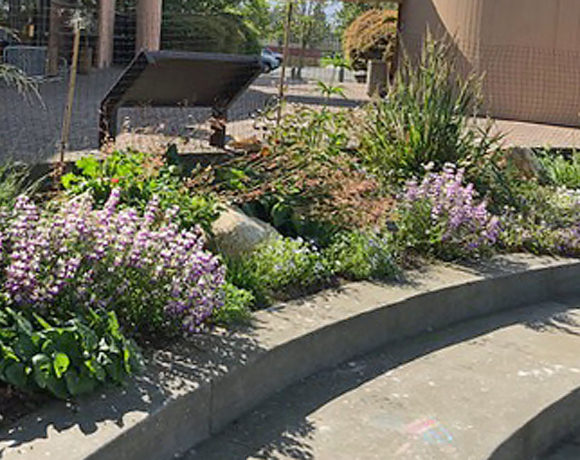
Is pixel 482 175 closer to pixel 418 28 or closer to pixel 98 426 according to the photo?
pixel 98 426

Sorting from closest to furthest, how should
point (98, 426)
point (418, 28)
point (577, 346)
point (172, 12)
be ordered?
point (98, 426) < point (577, 346) < point (418, 28) < point (172, 12)

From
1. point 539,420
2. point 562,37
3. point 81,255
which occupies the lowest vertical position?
point 539,420

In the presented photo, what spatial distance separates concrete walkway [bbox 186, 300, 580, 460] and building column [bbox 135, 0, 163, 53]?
20.2m

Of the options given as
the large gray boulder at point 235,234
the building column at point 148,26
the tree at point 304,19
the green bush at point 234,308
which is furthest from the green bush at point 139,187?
Result: the building column at point 148,26

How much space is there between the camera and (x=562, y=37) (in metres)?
18.6

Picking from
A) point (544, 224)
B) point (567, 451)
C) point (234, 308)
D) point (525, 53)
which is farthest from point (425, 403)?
point (525, 53)

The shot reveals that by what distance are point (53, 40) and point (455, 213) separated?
16159 mm

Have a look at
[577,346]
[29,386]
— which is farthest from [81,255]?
[577,346]

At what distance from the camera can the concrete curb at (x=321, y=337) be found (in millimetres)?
3383

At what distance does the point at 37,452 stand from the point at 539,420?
2290 millimetres

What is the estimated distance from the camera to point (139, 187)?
5.01 metres

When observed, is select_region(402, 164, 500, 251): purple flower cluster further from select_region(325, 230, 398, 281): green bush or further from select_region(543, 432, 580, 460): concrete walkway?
select_region(543, 432, 580, 460): concrete walkway

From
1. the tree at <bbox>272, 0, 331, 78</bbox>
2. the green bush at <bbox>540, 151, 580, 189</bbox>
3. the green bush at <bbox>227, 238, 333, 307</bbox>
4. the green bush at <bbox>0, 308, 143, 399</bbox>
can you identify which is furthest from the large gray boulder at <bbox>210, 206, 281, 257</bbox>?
the tree at <bbox>272, 0, 331, 78</bbox>

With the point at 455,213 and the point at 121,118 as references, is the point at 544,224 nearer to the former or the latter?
the point at 455,213
